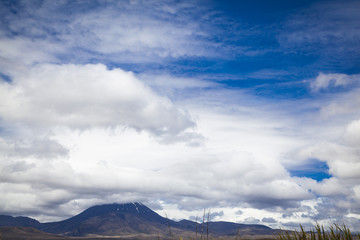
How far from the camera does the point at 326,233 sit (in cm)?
970

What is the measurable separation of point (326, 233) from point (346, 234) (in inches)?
22.5

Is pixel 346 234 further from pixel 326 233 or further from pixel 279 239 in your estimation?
pixel 279 239

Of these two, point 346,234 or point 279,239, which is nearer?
point 346,234

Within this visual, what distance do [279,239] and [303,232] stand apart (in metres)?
1.13

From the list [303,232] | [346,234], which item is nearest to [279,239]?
[303,232]

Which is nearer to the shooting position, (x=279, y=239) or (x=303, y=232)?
(x=303, y=232)

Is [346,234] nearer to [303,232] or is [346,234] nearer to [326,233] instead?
[326,233]

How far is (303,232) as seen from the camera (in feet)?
30.1

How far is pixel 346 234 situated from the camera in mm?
9359

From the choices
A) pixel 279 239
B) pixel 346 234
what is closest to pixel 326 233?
pixel 346 234

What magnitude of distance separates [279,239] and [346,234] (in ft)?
6.57

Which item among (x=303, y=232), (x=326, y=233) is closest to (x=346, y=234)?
(x=326, y=233)
